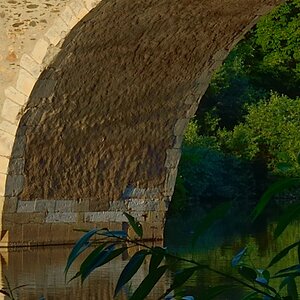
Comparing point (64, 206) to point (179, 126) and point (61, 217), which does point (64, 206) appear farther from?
point (179, 126)

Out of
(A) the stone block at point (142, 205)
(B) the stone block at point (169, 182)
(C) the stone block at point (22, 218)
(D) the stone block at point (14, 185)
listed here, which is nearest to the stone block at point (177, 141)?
(B) the stone block at point (169, 182)

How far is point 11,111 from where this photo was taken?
34.4 ft

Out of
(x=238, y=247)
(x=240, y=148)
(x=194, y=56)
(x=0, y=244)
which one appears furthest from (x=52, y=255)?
(x=240, y=148)

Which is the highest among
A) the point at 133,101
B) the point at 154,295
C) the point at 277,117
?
the point at 277,117

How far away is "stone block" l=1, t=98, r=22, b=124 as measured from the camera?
10453 mm

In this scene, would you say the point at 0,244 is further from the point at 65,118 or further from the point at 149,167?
the point at 149,167

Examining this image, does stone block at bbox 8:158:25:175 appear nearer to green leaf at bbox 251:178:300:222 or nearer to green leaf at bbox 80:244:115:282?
green leaf at bbox 80:244:115:282

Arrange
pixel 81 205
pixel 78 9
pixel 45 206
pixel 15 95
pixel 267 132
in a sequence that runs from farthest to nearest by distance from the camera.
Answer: pixel 267 132
pixel 81 205
pixel 45 206
pixel 15 95
pixel 78 9

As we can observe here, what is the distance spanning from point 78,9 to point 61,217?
247 cm

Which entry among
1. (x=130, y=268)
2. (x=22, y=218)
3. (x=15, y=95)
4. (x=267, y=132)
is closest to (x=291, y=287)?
(x=130, y=268)

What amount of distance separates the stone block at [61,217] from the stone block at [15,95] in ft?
4.88

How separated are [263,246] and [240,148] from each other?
9888 millimetres

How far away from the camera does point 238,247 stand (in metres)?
11.1

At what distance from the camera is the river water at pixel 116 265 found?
25.7 feet
